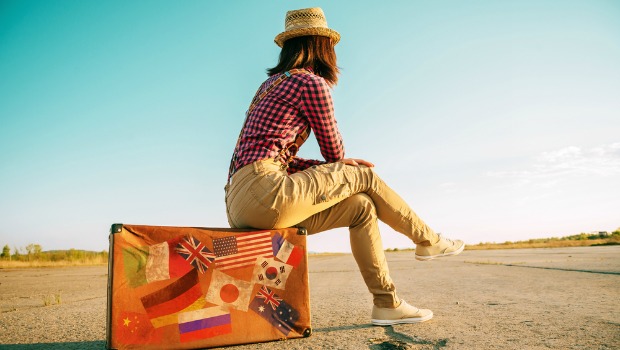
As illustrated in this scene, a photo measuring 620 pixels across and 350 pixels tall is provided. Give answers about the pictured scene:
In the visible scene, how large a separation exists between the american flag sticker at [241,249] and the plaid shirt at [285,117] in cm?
44

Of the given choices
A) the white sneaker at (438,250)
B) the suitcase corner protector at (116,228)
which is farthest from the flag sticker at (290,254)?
the white sneaker at (438,250)

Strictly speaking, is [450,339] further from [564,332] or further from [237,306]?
[237,306]

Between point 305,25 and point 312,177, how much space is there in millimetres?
1087

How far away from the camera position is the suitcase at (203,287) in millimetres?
2023

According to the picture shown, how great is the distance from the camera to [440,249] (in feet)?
9.66

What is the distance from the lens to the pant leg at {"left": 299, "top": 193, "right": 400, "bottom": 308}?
2.69 meters

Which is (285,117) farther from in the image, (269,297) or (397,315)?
(397,315)

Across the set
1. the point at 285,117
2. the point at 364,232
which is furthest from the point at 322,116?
the point at 364,232

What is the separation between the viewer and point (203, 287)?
2170mm

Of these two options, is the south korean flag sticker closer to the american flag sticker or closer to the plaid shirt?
the american flag sticker

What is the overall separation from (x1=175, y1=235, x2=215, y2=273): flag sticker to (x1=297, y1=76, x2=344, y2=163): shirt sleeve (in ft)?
3.31

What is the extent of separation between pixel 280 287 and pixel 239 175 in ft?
2.23

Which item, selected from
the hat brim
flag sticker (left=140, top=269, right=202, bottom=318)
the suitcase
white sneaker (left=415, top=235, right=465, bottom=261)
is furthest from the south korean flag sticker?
the hat brim

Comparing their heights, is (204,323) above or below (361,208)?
below
